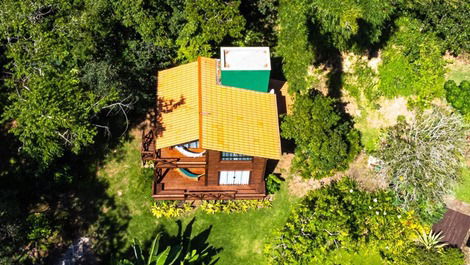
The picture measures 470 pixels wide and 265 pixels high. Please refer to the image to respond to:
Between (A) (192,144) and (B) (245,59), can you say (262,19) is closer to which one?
(B) (245,59)

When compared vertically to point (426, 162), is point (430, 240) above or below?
below

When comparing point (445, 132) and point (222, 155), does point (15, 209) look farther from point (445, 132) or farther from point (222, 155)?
point (445, 132)

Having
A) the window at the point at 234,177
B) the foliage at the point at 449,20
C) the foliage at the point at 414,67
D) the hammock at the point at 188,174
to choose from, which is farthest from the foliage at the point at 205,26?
the foliage at the point at 449,20

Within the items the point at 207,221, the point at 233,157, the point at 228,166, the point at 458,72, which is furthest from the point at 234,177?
the point at 458,72

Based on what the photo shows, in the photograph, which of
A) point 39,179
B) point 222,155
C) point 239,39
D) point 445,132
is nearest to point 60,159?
point 39,179

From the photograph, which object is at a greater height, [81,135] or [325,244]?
[81,135]

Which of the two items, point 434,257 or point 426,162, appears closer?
point 434,257
